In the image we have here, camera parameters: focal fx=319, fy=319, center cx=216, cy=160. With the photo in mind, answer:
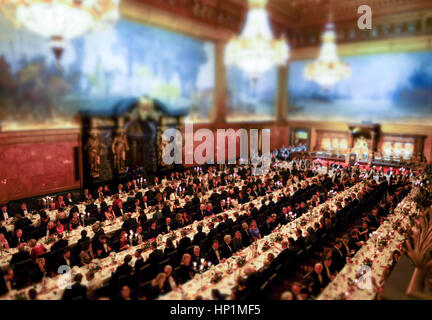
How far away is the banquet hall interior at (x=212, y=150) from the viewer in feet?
24.7

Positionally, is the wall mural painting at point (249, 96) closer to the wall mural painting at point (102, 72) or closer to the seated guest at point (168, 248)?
the wall mural painting at point (102, 72)

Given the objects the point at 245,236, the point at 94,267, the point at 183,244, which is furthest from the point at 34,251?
the point at 245,236

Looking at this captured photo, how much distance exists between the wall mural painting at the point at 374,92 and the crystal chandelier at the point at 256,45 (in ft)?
47.1

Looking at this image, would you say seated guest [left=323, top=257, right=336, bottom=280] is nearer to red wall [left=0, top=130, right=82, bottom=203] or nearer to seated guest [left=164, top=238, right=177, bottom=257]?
seated guest [left=164, top=238, right=177, bottom=257]

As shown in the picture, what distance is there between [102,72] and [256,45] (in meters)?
11.1

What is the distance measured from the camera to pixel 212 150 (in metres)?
26.1

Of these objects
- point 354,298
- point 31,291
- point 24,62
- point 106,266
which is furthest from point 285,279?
point 24,62

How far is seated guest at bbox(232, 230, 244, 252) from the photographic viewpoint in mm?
9758

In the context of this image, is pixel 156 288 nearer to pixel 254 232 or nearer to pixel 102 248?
pixel 102 248

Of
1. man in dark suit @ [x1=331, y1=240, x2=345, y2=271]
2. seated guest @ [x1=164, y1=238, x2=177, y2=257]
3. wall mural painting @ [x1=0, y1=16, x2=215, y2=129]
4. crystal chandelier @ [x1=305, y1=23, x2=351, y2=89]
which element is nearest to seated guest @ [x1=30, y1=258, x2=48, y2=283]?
seated guest @ [x1=164, y1=238, x2=177, y2=257]

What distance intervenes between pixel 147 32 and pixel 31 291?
18467 mm

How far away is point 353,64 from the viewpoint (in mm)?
29281

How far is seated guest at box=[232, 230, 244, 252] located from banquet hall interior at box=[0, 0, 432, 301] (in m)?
0.10

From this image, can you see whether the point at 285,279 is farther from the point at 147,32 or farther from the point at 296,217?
the point at 147,32
